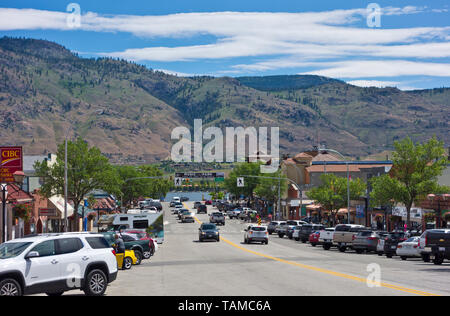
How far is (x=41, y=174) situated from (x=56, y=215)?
4.25 metres

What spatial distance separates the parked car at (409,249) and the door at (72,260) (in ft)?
78.6

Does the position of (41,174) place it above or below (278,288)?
above

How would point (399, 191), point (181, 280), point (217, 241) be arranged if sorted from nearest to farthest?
point (181, 280) < point (399, 191) < point (217, 241)

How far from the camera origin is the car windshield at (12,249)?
18.4 m

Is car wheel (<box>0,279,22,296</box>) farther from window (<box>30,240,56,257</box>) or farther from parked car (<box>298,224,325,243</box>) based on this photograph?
parked car (<box>298,224,325,243</box>)

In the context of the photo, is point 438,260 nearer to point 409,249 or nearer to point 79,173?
point 409,249

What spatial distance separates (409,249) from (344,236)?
29.7 feet

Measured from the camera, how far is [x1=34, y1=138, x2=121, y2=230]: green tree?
6216cm

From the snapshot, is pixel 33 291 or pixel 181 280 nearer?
pixel 33 291

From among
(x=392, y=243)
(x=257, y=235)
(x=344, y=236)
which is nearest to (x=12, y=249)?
(x=392, y=243)

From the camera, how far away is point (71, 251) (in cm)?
1947
